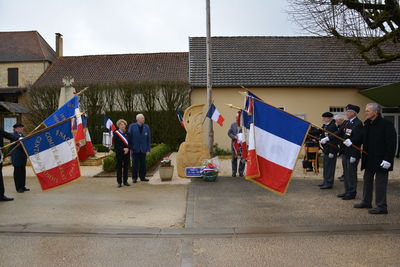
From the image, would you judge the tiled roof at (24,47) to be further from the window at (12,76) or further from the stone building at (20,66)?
the window at (12,76)

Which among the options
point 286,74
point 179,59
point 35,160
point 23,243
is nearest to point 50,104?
point 179,59

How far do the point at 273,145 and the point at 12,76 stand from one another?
32.3 m

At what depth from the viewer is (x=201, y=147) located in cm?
1072

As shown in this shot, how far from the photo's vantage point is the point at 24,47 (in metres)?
33.0

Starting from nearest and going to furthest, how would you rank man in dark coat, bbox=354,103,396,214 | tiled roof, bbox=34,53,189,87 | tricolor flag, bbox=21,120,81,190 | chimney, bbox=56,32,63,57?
man in dark coat, bbox=354,103,396,214, tricolor flag, bbox=21,120,81,190, tiled roof, bbox=34,53,189,87, chimney, bbox=56,32,63,57

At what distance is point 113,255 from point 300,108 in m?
16.4

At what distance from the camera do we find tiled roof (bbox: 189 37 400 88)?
63.8 ft

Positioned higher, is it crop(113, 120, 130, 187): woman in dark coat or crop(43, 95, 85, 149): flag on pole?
crop(43, 95, 85, 149): flag on pole

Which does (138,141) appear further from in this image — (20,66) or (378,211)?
(20,66)

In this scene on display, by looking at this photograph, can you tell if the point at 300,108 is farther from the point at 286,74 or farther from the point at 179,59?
the point at 179,59

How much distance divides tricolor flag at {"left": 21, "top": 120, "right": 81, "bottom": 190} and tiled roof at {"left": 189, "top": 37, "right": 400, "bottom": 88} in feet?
42.4

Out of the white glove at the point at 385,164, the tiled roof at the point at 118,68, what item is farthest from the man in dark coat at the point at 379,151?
the tiled roof at the point at 118,68

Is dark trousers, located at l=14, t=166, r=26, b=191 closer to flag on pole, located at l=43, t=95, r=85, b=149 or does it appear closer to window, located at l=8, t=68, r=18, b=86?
flag on pole, located at l=43, t=95, r=85, b=149

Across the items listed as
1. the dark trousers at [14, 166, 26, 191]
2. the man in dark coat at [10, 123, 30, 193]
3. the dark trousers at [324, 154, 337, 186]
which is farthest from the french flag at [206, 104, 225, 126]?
the dark trousers at [14, 166, 26, 191]
